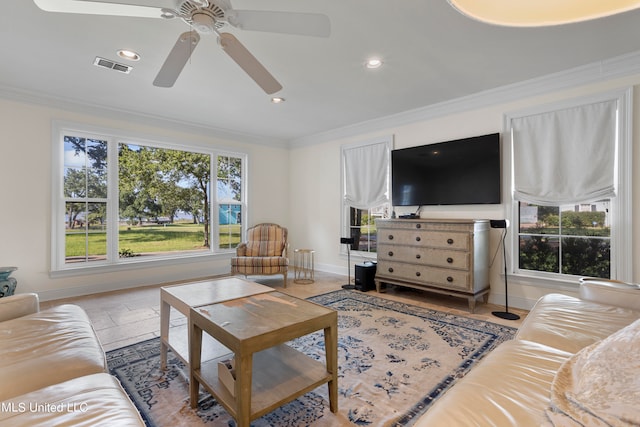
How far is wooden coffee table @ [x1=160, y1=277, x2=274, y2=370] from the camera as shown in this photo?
6.28 ft

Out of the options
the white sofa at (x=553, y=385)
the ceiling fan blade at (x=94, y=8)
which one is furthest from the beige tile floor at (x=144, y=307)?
the ceiling fan blade at (x=94, y=8)

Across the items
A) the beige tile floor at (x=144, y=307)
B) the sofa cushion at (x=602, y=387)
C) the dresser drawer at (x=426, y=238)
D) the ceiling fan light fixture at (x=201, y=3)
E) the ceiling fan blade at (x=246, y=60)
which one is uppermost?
the ceiling fan light fixture at (x=201, y=3)

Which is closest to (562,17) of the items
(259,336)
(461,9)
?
Answer: (461,9)

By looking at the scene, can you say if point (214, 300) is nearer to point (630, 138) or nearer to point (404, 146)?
point (404, 146)

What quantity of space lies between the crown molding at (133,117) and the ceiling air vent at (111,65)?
1.39 metres

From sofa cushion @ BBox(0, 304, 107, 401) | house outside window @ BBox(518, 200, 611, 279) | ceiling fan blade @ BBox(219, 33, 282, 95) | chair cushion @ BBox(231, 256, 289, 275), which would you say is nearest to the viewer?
sofa cushion @ BBox(0, 304, 107, 401)

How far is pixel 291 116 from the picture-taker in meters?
4.52

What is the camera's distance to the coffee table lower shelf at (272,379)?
1431 millimetres

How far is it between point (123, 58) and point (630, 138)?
186 inches

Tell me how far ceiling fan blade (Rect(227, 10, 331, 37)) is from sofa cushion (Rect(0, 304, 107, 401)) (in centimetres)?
193

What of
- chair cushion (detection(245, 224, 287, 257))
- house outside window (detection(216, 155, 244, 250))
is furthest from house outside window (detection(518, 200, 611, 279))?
house outside window (detection(216, 155, 244, 250))

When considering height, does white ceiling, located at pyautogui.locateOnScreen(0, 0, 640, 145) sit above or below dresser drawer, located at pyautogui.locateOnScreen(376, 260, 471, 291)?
above

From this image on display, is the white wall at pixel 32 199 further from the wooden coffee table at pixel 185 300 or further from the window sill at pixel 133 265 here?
the wooden coffee table at pixel 185 300

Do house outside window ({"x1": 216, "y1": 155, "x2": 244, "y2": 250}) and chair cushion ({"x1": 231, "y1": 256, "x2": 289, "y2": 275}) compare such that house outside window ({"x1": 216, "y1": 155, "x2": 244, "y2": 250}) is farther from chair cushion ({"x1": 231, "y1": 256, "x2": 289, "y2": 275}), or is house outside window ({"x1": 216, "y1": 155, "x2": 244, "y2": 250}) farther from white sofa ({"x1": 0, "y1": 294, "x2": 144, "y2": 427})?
white sofa ({"x1": 0, "y1": 294, "x2": 144, "y2": 427})
